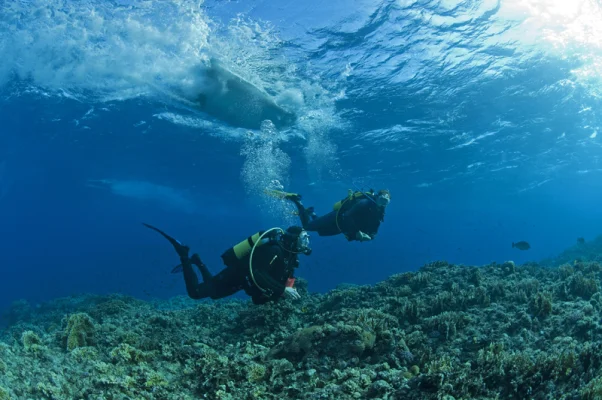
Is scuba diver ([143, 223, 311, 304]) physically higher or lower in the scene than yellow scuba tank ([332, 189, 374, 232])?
lower

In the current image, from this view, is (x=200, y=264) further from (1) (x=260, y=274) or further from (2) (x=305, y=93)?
(2) (x=305, y=93)

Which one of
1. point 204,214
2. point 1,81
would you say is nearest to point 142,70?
point 1,81

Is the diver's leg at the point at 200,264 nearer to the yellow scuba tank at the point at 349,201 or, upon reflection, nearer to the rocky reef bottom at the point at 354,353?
the rocky reef bottom at the point at 354,353

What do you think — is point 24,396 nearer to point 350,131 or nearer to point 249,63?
point 249,63

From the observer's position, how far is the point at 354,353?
17.4 ft

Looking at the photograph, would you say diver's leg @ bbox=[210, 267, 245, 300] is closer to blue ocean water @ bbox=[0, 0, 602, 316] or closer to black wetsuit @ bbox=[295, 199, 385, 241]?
black wetsuit @ bbox=[295, 199, 385, 241]

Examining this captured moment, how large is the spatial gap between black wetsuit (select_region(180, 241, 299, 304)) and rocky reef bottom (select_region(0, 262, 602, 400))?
3.17ft

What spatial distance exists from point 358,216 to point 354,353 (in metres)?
6.44

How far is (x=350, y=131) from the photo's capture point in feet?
80.6

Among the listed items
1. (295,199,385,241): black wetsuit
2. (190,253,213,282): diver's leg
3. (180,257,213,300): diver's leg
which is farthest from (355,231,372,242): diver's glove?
(180,257,213,300): diver's leg

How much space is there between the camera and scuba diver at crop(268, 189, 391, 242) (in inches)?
425

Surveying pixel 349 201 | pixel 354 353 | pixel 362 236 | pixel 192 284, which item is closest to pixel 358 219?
pixel 349 201

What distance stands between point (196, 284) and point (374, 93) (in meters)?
14.5

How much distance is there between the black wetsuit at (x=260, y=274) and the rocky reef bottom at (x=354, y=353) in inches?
38.0
